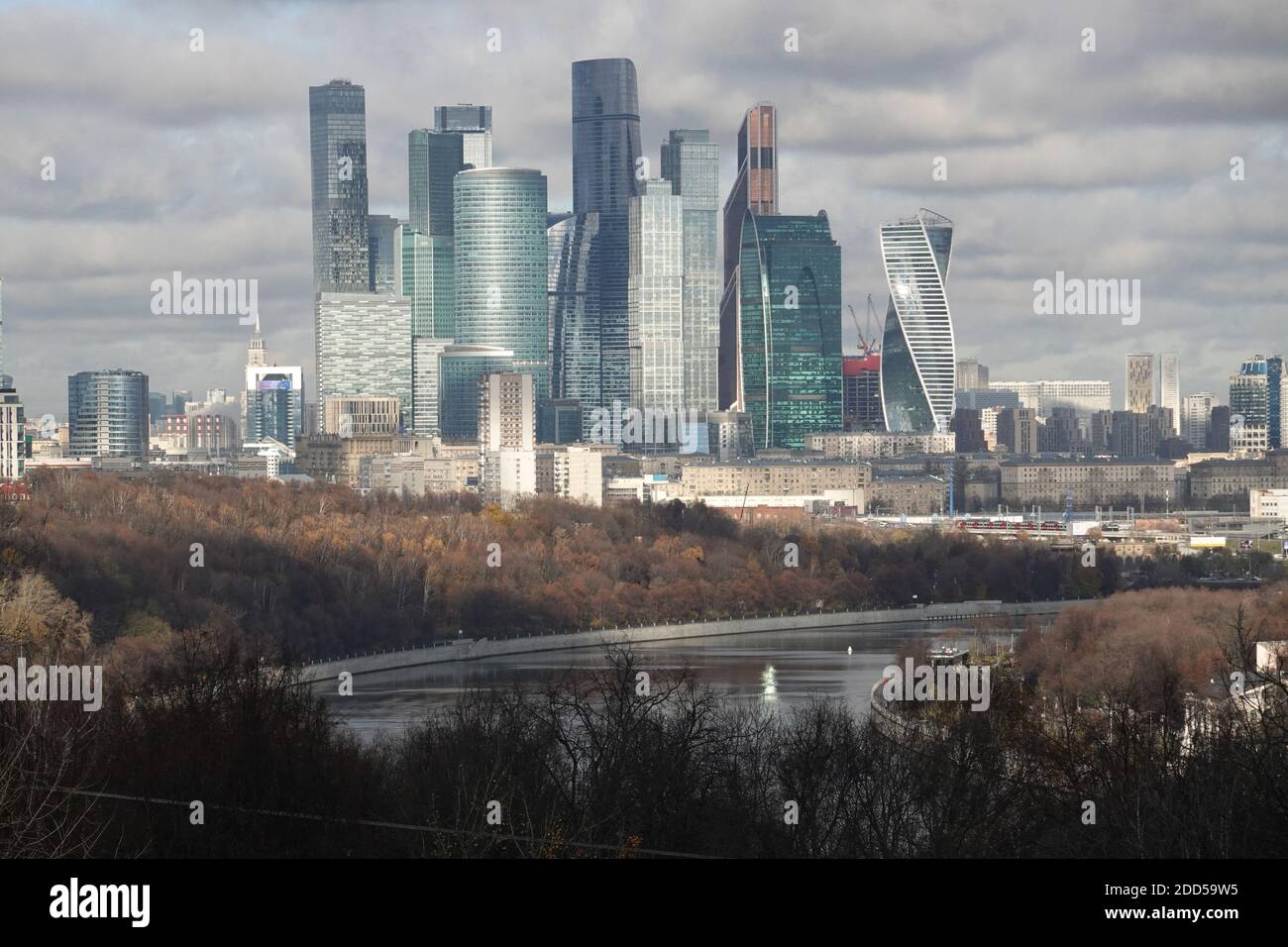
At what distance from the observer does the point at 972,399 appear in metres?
156

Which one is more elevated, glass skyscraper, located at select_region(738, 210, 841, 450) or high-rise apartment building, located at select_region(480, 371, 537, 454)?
glass skyscraper, located at select_region(738, 210, 841, 450)

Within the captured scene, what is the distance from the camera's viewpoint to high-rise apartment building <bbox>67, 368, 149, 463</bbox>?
9906 centimetres

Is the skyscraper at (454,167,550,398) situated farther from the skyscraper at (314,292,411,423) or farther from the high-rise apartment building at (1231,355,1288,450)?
the high-rise apartment building at (1231,355,1288,450)

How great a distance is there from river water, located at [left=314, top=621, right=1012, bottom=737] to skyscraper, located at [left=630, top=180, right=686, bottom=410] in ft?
247

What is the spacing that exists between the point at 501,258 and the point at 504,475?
133 ft

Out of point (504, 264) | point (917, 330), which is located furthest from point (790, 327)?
point (504, 264)

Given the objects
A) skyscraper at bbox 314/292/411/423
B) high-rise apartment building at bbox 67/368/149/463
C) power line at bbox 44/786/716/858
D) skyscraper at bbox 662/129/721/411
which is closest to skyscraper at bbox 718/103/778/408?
skyscraper at bbox 662/129/721/411

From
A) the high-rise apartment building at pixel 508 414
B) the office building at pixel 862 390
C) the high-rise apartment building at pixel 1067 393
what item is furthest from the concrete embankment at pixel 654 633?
the high-rise apartment building at pixel 1067 393

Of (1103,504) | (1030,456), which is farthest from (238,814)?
(1030,456)

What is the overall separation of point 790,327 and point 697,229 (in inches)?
412

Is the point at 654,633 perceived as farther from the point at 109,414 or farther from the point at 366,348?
the point at 366,348

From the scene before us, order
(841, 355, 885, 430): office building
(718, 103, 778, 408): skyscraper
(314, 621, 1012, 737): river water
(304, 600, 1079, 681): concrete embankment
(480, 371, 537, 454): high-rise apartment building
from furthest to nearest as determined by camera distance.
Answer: (841, 355, 885, 430): office building → (718, 103, 778, 408): skyscraper → (480, 371, 537, 454): high-rise apartment building → (304, 600, 1079, 681): concrete embankment → (314, 621, 1012, 737): river water

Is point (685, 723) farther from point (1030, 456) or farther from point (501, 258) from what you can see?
point (501, 258)

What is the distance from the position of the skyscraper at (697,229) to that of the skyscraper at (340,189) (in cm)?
1843
